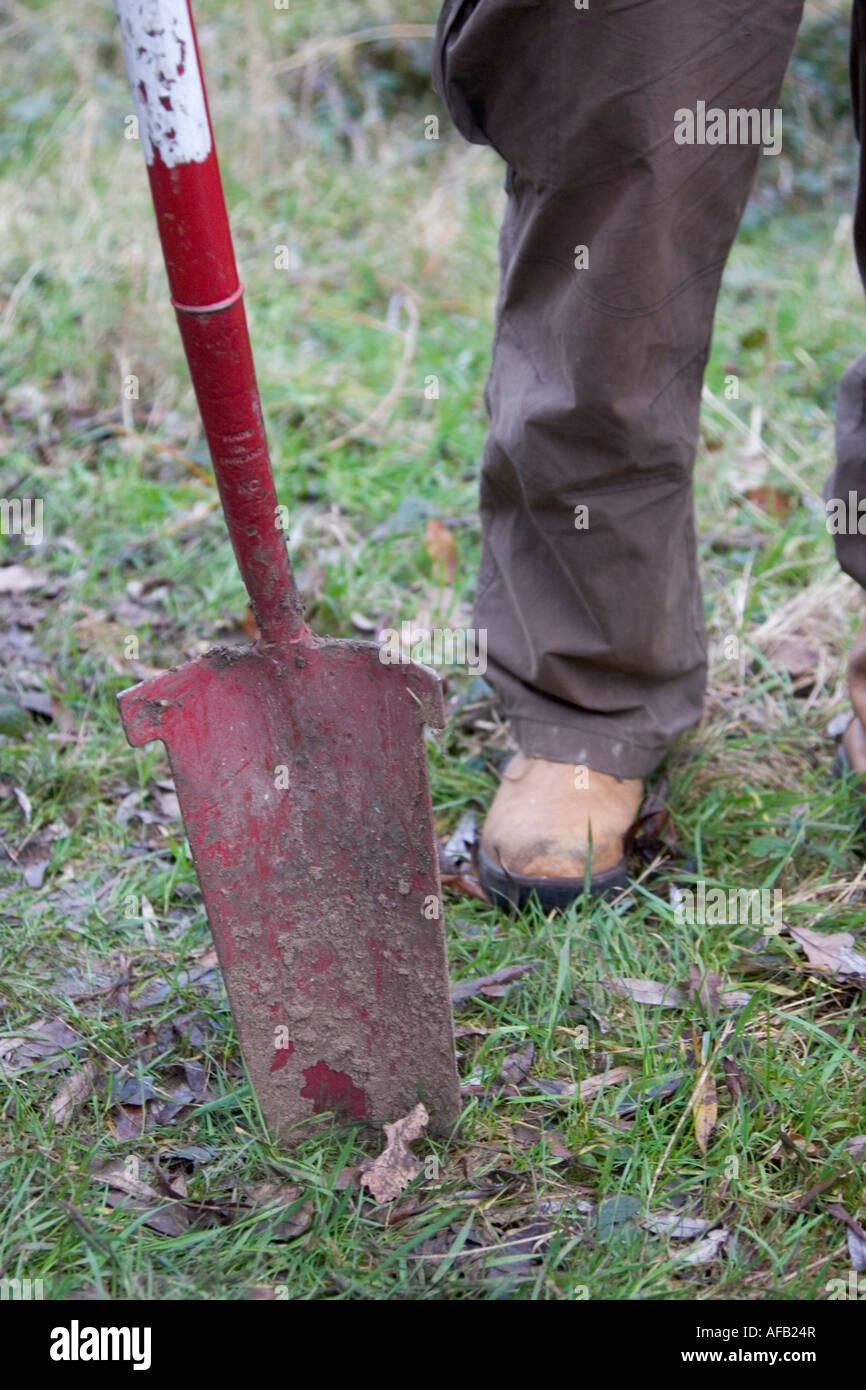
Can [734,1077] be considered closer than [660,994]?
Yes

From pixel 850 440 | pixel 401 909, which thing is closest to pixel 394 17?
pixel 850 440

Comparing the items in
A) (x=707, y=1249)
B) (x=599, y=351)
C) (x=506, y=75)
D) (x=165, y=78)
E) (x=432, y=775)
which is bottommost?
(x=707, y=1249)

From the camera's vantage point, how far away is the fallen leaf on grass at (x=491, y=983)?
5.20ft

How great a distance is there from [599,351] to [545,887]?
74 centimetres

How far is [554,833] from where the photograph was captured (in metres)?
1.73

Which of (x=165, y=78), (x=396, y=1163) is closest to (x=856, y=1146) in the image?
(x=396, y=1163)

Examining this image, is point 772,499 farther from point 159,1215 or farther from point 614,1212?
point 159,1215

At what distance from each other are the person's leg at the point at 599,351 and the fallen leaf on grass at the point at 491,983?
0.16m

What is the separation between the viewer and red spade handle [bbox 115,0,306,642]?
3.39 ft

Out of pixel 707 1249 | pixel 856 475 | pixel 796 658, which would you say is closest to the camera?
pixel 707 1249

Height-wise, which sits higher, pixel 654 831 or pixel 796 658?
pixel 796 658

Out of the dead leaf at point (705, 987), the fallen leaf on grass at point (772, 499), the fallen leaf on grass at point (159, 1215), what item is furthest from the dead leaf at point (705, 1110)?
the fallen leaf on grass at point (772, 499)

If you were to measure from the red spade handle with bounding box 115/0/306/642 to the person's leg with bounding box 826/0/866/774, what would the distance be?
34.8 inches

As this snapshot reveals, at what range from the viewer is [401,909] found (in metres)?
1.33
